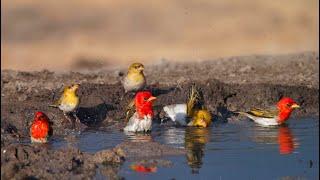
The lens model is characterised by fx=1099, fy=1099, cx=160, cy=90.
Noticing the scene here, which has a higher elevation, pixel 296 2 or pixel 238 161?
pixel 296 2

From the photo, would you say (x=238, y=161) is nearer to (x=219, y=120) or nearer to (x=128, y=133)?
(x=128, y=133)

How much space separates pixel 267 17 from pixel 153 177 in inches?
812

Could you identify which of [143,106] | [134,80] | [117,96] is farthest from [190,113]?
[117,96]

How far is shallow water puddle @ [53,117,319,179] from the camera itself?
13.0 meters

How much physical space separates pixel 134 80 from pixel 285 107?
2.59m

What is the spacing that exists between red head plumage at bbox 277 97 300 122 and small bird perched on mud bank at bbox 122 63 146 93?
2.38m

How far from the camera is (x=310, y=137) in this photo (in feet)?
52.4

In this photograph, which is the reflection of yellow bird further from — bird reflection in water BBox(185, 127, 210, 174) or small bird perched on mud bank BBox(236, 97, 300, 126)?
small bird perched on mud bank BBox(236, 97, 300, 126)

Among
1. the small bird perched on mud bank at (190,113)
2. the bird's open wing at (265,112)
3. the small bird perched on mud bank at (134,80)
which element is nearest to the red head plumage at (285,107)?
the bird's open wing at (265,112)

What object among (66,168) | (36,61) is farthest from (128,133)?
(36,61)

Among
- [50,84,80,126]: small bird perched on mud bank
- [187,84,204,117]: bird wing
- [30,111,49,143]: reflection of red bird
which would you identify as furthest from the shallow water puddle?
[50,84,80,126]: small bird perched on mud bank

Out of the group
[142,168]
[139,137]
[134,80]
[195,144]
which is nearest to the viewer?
[142,168]

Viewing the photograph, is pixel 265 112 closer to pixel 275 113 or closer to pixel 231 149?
pixel 275 113

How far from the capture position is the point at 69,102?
16.9m
